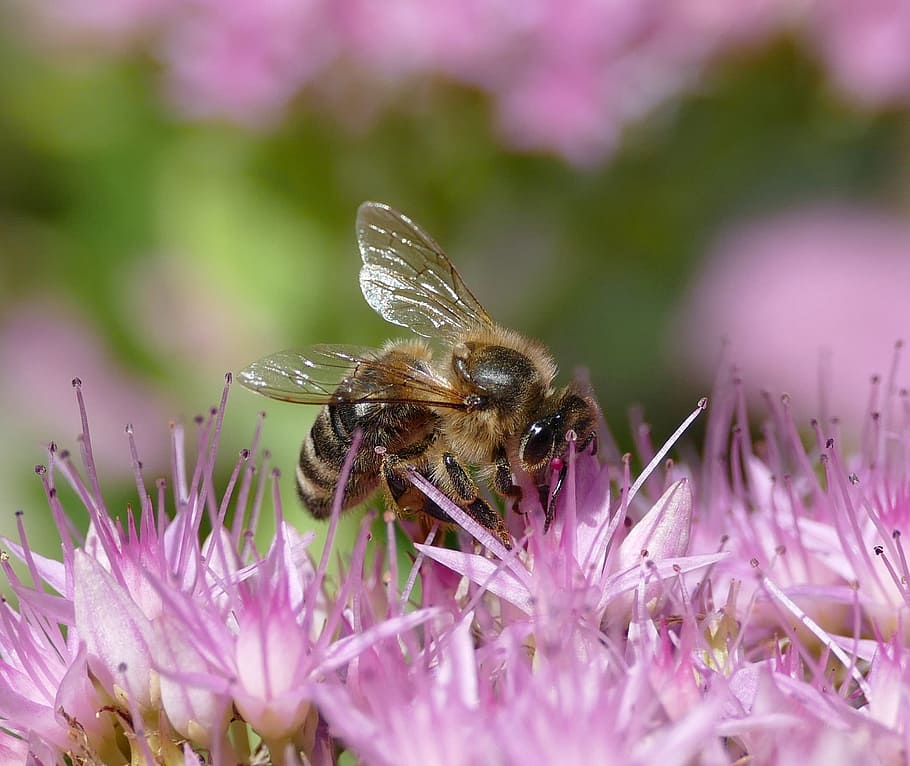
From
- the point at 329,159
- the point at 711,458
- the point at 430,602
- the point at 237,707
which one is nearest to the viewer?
the point at 237,707

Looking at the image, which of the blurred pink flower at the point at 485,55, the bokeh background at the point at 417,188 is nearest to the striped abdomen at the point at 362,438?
the bokeh background at the point at 417,188

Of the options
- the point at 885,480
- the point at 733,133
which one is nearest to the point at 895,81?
the point at 733,133

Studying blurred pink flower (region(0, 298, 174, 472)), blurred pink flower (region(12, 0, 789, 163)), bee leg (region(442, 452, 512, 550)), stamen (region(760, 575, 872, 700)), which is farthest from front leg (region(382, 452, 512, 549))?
blurred pink flower (region(0, 298, 174, 472))

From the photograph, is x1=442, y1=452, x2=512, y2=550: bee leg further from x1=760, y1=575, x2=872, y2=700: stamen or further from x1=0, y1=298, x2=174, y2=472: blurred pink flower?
x1=0, y1=298, x2=174, y2=472: blurred pink flower

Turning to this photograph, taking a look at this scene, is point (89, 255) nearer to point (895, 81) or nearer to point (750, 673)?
point (895, 81)

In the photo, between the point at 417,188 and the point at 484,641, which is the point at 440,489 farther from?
the point at 417,188

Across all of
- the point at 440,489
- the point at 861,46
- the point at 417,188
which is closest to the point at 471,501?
the point at 440,489
